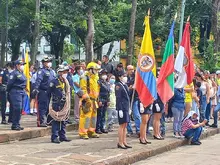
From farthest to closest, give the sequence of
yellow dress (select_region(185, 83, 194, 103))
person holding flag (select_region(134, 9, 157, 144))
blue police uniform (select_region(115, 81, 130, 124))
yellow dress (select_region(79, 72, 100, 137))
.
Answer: yellow dress (select_region(185, 83, 194, 103)) → yellow dress (select_region(79, 72, 100, 137)) → person holding flag (select_region(134, 9, 157, 144)) → blue police uniform (select_region(115, 81, 130, 124))

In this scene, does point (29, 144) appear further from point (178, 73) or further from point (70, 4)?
point (70, 4)

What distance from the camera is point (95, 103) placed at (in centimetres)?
1241

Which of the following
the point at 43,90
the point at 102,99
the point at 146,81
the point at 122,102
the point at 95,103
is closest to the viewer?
the point at 122,102

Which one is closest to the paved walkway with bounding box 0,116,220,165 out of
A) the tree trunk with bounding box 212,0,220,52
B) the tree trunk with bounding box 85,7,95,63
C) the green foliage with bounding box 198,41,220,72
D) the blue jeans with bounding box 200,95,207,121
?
the blue jeans with bounding box 200,95,207,121

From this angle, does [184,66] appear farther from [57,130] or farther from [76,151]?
[76,151]

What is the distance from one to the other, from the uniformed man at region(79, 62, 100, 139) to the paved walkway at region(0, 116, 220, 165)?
1.13 ft

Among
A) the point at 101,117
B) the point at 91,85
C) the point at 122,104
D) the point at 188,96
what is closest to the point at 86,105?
the point at 91,85

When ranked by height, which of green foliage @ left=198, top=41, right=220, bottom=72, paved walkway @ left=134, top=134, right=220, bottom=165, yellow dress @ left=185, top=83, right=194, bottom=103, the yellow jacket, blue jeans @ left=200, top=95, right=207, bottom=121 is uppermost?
green foliage @ left=198, top=41, right=220, bottom=72

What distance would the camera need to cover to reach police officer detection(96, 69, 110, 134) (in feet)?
42.7

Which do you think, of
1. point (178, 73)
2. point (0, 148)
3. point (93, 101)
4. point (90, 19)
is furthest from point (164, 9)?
point (0, 148)

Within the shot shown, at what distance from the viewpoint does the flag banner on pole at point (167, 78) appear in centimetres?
1266

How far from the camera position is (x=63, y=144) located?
11328 mm

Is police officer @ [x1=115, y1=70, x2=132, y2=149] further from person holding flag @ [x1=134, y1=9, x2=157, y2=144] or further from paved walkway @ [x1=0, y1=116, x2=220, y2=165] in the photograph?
person holding flag @ [x1=134, y1=9, x2=157, y2=144]

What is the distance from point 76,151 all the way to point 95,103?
85.9 inches
